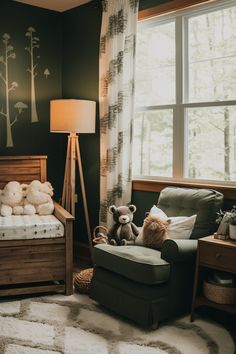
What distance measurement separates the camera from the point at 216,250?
2766 mm

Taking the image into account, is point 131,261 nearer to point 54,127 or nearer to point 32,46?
point 54,127

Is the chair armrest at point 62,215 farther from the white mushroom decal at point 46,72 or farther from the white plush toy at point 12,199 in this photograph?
the white mushroom decal at point 46,72

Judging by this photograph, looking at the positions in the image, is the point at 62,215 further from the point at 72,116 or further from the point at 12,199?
the point at 72,116

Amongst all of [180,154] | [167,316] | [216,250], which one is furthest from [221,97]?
[167,316]

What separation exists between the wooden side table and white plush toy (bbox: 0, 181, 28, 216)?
1682mm

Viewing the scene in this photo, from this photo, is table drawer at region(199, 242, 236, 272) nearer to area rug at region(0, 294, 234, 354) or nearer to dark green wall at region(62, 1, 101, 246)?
area rug at region(0, 294, 234, 354)

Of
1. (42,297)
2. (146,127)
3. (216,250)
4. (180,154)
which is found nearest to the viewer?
(216,250)

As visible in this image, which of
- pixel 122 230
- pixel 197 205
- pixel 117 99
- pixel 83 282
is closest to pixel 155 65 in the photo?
pixel 117 99

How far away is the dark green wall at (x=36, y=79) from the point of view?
4.43 metres

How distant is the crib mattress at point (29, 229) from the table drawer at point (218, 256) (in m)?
1.14

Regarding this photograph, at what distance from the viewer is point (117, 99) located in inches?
156

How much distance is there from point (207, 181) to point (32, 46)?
2.33 meters

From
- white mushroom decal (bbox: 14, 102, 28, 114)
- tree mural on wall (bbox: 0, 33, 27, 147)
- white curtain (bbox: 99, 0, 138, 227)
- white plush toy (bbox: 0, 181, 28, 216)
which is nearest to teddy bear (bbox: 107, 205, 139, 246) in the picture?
white curtain (bbox: 99, 0, 138, 227)

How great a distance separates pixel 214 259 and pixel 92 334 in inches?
34.7
